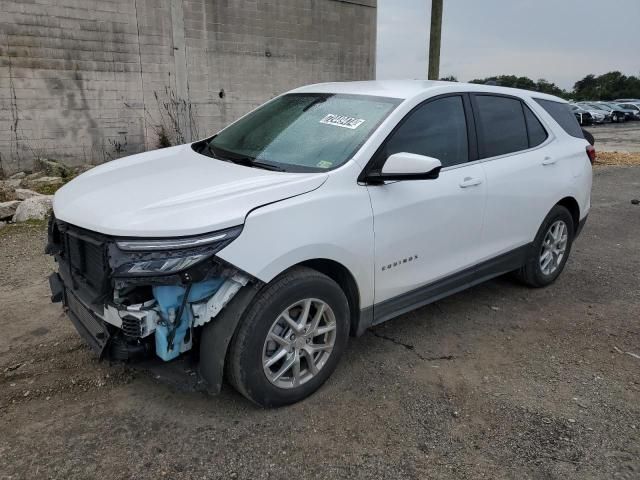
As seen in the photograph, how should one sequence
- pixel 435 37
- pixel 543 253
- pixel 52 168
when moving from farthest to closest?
pixel 435 37, pixel 52 168, pixel 543 253

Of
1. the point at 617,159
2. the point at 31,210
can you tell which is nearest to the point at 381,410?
the point at 31,210

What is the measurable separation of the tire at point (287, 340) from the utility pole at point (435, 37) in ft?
35.9

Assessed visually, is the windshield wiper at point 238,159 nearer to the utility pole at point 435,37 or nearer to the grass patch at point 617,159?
the utility pole at point 435,37

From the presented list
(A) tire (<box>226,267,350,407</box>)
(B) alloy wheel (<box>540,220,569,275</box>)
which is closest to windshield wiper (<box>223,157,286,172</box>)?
(A) tire (<box>226,267,350,407</box>)

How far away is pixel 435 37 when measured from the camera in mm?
12445

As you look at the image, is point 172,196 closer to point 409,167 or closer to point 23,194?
point 409,167

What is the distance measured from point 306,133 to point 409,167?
2.73 feet

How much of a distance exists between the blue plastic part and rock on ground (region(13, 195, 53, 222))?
5320mm

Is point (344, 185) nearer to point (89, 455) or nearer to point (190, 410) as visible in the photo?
point (190, 410)

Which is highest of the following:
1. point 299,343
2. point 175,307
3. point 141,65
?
point 141,65

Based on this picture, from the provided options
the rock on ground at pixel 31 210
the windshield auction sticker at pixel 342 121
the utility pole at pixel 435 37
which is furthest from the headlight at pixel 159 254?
the utility pole at pixel 435 37

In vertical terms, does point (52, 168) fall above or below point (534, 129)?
below

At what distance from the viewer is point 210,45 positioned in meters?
12.5

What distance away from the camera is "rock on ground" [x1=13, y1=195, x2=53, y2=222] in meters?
6.85
